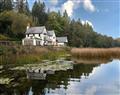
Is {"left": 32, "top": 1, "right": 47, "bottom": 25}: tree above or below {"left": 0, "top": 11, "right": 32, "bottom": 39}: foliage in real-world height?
above

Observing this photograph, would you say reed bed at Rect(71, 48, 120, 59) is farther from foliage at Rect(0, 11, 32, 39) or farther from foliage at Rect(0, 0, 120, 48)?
foliage at Rect(0, 0, 120, 48)

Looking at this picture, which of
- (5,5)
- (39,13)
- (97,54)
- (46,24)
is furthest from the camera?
(39,13)

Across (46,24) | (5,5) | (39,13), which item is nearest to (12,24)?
(5,5)

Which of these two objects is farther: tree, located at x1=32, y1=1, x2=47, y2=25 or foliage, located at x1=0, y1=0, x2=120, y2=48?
tree, located at x1=32, y1=1, x2=47, y2=25

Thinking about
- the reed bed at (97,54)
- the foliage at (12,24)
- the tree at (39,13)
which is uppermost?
the tree at (39,13)

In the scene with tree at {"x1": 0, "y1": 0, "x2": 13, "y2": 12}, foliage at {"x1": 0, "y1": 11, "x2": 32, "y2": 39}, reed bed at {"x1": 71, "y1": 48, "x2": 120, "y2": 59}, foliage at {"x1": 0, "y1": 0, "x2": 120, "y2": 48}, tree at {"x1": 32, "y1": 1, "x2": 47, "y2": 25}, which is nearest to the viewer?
reed bed at {"x1": 71, "y1": 48, "x2": 120, "y2": 59}

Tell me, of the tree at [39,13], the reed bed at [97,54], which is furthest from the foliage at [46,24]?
the reed bed at [97,54]

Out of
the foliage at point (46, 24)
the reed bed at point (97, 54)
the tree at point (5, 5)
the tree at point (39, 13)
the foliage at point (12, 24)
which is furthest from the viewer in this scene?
the tree at point (39, 13)

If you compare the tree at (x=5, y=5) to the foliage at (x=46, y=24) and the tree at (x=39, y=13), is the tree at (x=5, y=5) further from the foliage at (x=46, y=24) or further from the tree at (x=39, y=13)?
the tree at (x=39, y=13)

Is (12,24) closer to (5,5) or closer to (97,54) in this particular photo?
(5,5)

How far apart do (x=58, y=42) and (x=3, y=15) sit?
80.0ft

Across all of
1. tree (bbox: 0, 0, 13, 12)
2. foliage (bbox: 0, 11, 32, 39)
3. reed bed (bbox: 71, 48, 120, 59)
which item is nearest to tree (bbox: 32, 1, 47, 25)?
tree (bbox: 0, 0, 13, 12)

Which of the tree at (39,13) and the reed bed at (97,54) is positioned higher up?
the tree at (39,13)

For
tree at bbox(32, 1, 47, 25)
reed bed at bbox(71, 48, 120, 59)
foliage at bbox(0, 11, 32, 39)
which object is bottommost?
reed bed at bbox(71, 48, 120, 59)
